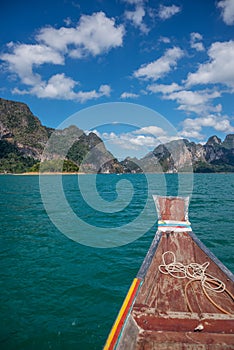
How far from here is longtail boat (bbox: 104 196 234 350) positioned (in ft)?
10.6

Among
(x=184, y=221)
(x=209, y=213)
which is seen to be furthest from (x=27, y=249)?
(x=209, y=213)

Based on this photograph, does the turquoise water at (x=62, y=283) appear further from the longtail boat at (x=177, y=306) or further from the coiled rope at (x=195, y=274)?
the coiled rope at (x=195, y=274)

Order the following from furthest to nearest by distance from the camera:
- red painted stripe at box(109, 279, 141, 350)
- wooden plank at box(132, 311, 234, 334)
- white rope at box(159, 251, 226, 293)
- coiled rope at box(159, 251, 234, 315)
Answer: white rope at box(159, 251, 226, 293)
coiled rope at box(159, 251, 234, 315)
wooden plank at box(132, 311, 234, 334)
red painted stripe at box(109, 279, 141, 350)

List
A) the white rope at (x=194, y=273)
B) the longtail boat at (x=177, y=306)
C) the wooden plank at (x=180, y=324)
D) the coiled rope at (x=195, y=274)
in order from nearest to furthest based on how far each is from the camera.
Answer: the longtail boat at (x=177, y=306) < the wooden plank at (x=180, y=324) < the coiled rope at (x=195, y=274) < the white rope at (x=194, y=273)

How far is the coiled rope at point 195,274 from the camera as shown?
4711mm

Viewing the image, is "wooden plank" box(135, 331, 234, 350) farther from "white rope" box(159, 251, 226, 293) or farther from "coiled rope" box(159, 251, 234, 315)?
"white rope" box(159, 251, 226, 293)

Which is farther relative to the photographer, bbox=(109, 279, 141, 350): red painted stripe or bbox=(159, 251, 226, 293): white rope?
bbox=(159, 251, 226, 293): white rope

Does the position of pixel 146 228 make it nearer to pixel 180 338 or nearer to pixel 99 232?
pixel 99 232

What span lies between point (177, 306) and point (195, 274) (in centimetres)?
149

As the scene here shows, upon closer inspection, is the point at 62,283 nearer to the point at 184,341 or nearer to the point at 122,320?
the point at 122,320

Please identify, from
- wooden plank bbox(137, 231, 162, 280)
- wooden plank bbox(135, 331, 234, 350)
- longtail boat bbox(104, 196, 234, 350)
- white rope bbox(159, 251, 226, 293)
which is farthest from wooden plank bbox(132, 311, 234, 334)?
wooden plank bbox(137, 231, 162, 280)

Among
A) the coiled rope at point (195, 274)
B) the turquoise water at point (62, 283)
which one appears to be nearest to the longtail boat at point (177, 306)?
the coiled rope at point (195, 274)

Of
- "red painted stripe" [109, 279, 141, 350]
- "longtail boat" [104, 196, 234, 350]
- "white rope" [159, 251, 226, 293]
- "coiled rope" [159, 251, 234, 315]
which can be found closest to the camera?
"red painted stripe" [109, 279, 141, 350]

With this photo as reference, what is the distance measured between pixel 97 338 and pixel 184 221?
7191 millimetres
